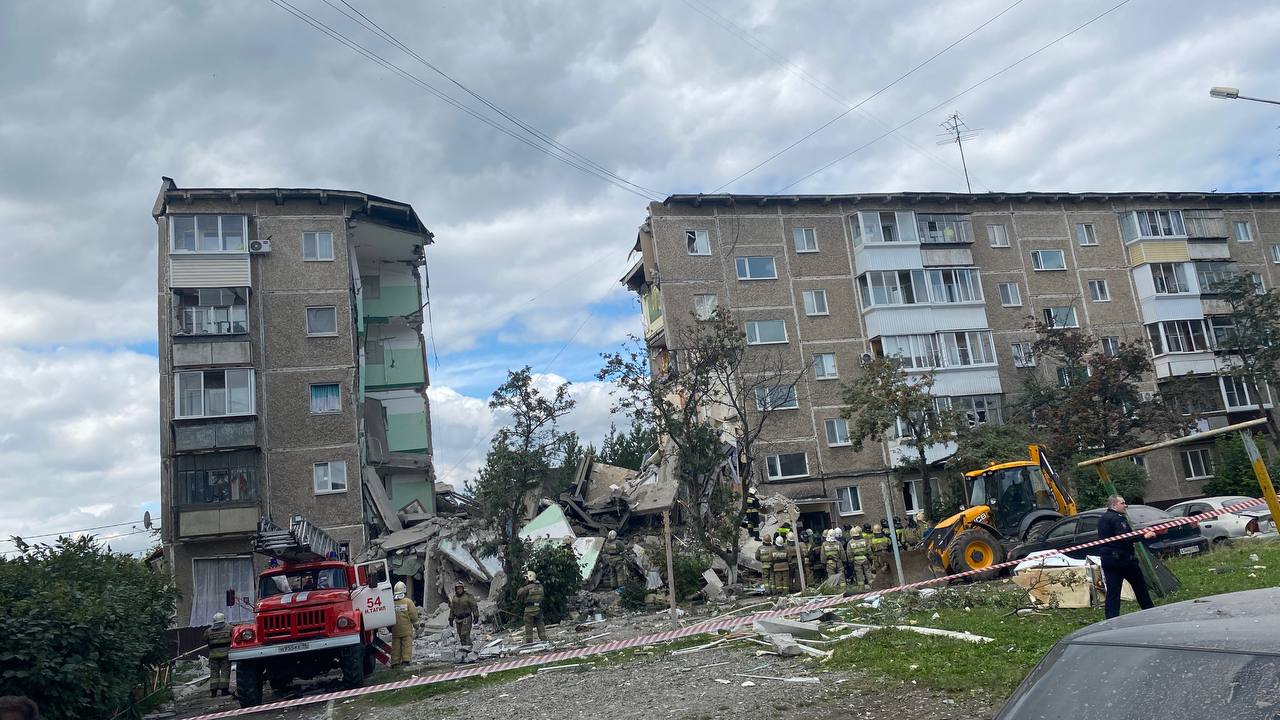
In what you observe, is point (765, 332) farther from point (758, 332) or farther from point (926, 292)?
point (926, 292)

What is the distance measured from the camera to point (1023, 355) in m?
40.4

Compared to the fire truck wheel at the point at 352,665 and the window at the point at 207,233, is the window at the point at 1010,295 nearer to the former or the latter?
the window at the point at 207,233

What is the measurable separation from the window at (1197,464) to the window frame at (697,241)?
23136mm

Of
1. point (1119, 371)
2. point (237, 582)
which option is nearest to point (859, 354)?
point (1119, 371)

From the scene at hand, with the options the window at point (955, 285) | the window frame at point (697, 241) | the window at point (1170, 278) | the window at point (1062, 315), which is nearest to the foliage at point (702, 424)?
the window frame at point (697, 241)

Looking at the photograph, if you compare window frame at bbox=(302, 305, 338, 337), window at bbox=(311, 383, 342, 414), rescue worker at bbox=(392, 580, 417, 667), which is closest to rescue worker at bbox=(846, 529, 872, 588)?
rescue worker at bbox=(392, 580, 417, 667)

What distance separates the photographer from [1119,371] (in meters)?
34.3

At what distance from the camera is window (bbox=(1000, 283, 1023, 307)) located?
41156 mm

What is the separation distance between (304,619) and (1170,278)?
4265cm

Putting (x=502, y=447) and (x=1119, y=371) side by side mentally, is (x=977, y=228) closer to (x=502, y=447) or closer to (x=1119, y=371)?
(x=1119, y=371)

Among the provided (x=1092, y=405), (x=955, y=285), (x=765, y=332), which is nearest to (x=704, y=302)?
(x=765, y=332)

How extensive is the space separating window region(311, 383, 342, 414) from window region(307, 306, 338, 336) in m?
2.00

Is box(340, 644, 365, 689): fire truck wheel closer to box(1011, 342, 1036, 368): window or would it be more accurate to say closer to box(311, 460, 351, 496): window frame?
box(311, 460, 351, 496): window frame

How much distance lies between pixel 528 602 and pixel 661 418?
10654 mm
